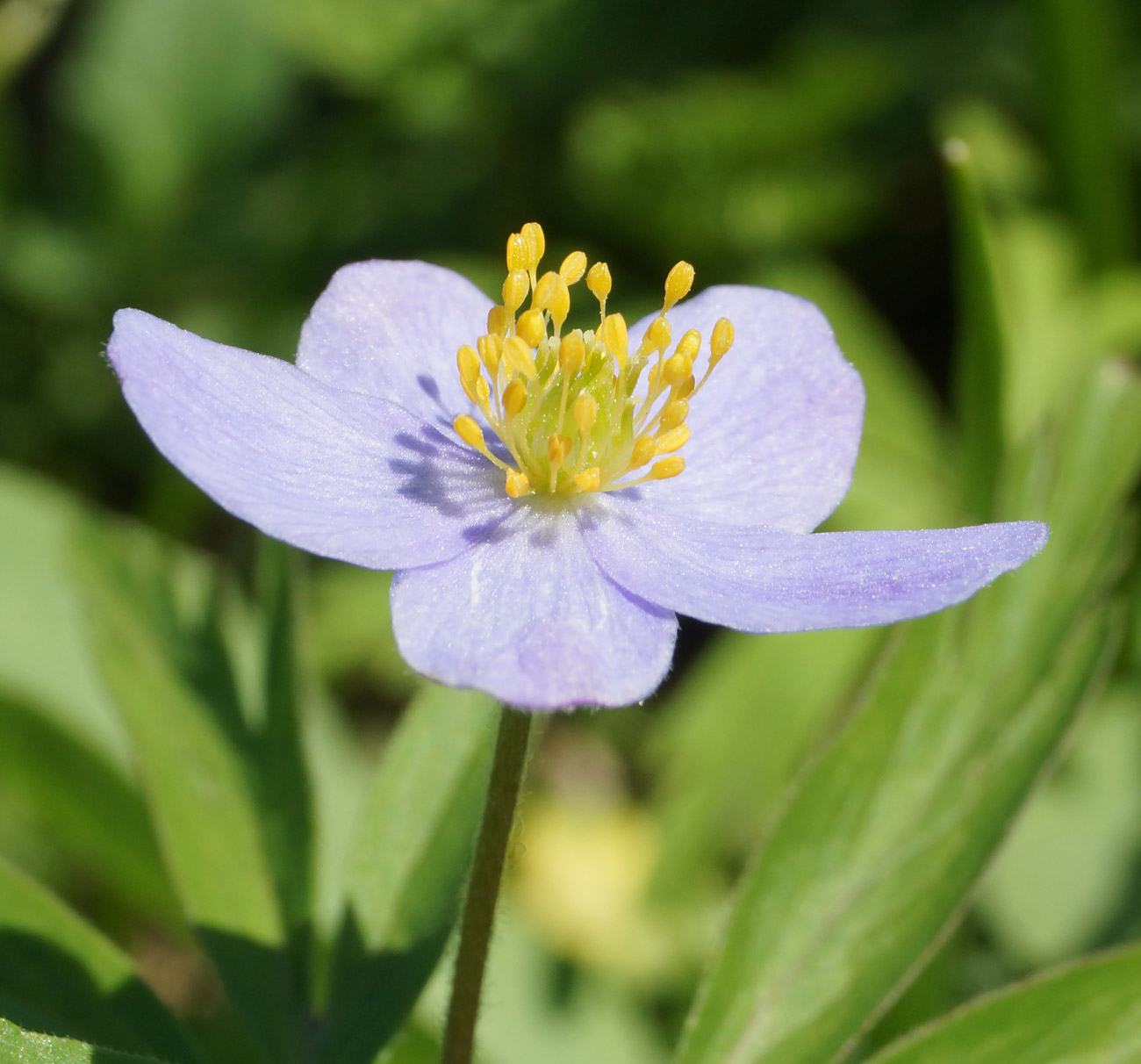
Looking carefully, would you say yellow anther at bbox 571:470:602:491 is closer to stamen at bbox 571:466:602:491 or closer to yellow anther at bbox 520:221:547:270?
stamen at bbox 571:466:602:491

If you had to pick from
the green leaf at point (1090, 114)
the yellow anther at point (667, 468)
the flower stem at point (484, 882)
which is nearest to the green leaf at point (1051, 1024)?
the flower stem at point (484, 882)

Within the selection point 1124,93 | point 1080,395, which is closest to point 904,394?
point 1124,93

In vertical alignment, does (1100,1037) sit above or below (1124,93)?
below

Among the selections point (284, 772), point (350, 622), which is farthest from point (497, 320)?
point (350, 622)

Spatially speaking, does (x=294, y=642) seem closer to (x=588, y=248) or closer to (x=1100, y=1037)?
(x=1100, y=1037)

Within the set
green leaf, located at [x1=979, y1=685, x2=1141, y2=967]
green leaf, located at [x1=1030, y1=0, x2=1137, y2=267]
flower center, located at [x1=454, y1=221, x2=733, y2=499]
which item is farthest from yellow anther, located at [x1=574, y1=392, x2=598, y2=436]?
green leaf, located at [x1=1030, y1=0, x2=1137, y2=267]

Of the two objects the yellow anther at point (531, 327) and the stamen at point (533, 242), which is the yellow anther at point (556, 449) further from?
the stamen at point (533, 242)
